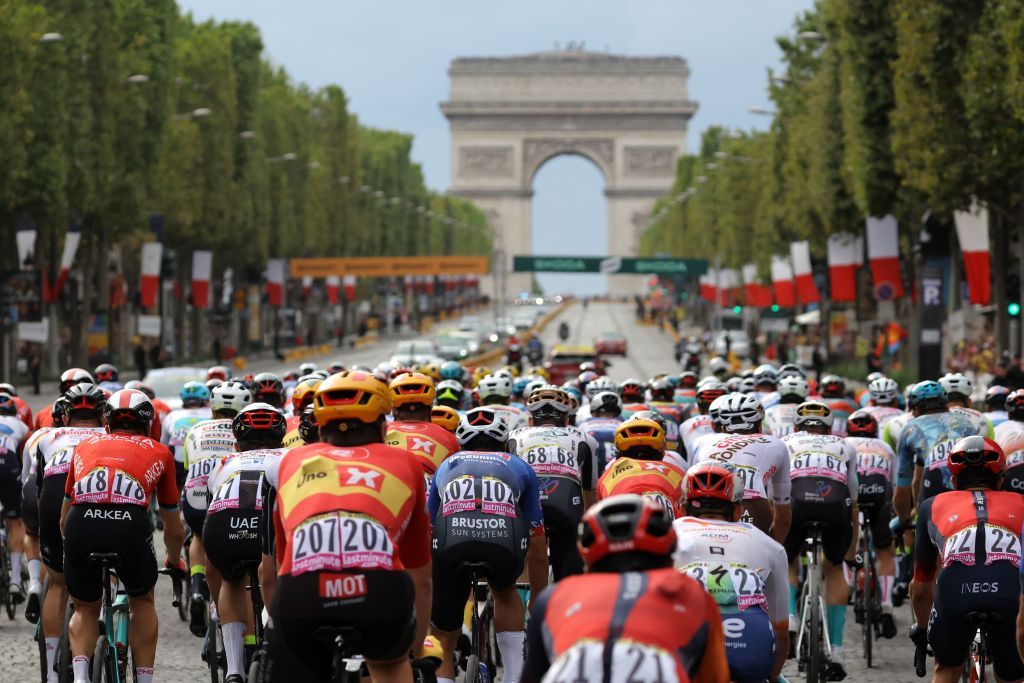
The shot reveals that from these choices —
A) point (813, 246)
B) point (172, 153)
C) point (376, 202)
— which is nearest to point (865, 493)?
point (813, 246)

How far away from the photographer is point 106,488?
959 cm

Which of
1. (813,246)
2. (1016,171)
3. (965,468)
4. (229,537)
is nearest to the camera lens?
(965,468)

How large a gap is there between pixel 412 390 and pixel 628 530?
18.3ft

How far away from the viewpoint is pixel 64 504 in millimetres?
9742

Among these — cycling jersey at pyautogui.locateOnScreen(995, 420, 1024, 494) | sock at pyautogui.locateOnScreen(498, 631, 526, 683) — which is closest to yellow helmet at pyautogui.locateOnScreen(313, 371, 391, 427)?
sock at pyautogui.locateOnScreen(498, 631, 526, 683)

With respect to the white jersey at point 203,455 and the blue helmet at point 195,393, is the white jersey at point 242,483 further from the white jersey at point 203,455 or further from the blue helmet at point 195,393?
the blue helmet at point 195,393

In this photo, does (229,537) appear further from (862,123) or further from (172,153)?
(172,153)

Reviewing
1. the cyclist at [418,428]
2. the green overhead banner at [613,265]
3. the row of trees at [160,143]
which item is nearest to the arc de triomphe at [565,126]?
the green overhead banner at [613,265]

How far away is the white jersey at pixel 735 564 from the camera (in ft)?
23.5

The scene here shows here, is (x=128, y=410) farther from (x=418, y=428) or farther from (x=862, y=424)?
(x=862, y=424)

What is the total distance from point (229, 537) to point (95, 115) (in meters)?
45.1

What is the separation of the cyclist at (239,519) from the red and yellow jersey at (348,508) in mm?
2773

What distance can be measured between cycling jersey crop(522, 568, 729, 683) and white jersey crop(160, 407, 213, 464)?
901 centimetres

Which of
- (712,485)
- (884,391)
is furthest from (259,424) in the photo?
(884,391)
